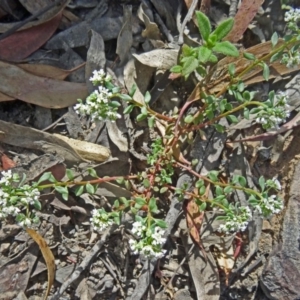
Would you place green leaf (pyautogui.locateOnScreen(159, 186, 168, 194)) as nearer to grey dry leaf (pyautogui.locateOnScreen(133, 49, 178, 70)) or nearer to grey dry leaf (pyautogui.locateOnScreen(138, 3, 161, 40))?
grey dry leaf (pyautogui.locateOnScreen(133, 49, 178, 70))

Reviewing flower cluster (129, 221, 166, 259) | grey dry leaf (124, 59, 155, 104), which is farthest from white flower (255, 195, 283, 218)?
grey dry leaf (124, 59, 155, 104)

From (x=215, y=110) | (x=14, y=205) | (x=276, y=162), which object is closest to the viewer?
(x=14, y=205)

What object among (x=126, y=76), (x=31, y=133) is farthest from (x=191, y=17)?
(x=31, y=133)

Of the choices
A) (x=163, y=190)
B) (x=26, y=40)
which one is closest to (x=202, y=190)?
(x=163, y=190)

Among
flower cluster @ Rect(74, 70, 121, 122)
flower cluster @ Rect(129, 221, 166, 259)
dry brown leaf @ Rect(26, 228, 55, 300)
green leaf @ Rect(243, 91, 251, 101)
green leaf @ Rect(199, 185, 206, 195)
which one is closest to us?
flower cluster @ Rect(129, 221, 166, 259)

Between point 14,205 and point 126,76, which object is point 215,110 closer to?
point 126,76

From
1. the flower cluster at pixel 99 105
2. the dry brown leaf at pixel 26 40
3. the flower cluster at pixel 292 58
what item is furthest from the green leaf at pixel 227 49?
the dry brown leaf at pixel 26 40

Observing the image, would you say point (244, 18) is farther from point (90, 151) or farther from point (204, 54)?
point (90, 151)

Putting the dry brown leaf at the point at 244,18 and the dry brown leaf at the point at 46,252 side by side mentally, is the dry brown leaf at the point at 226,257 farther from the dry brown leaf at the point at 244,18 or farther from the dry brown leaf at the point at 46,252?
the dry brown leaf at the point at 244,18
